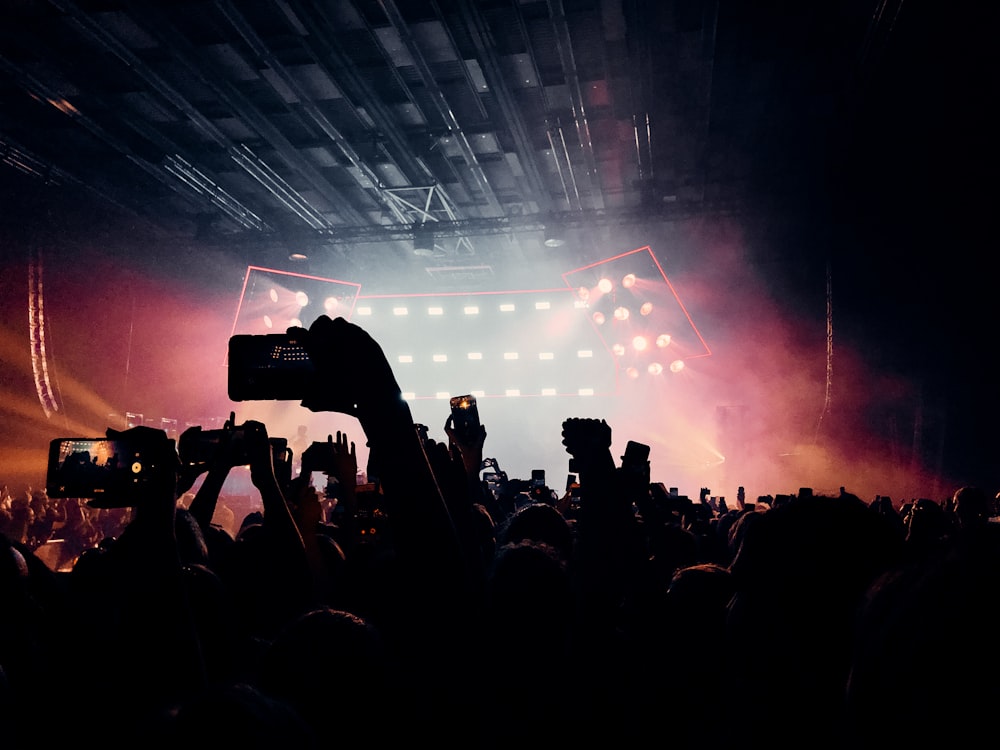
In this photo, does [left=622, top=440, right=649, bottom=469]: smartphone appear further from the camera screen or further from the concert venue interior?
the concert venue interior

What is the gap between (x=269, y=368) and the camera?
143 centimetres

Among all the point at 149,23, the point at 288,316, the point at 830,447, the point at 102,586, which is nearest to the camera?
the point at 102,586

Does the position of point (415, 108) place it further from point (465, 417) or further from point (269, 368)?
point (269, 368)

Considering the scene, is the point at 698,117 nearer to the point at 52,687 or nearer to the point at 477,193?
the point at 477,193

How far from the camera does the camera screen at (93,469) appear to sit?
2270 mm

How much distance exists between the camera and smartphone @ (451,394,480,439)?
4004 millimetres

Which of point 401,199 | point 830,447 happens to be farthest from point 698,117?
point 830,447

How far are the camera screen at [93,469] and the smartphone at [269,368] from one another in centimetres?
115

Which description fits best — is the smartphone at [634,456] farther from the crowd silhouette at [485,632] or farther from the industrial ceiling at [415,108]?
the industrial ceiling at [415,108]

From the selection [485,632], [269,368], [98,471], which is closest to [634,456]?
[485,632]

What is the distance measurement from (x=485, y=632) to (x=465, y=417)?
2614 millimetres

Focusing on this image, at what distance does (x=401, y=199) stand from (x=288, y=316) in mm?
7072

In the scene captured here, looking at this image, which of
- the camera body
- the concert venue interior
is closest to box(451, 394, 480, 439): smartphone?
the camera body

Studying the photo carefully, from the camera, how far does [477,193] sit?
48.1 ft
